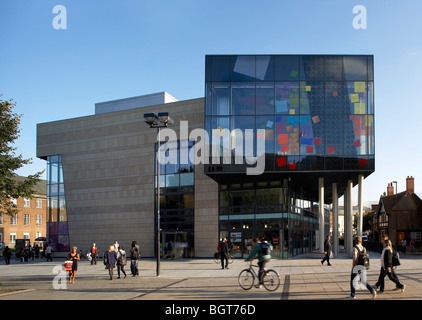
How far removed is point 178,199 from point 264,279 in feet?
69.5

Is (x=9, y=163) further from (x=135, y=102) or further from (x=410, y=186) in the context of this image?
(x=410, y=186)

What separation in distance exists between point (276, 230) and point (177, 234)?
821 cm

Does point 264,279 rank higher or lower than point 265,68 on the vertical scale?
lower

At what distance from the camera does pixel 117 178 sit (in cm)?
3834

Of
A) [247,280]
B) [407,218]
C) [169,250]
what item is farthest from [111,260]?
[407,218]

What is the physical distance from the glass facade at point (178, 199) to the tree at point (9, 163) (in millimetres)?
18548

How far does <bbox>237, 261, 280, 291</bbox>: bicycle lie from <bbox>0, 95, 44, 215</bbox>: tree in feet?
29.1

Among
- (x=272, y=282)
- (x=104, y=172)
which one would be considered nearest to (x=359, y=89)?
(x=272, y=282)

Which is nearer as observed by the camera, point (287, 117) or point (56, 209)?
point (287, 117)

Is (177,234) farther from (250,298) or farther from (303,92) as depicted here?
(250,298)

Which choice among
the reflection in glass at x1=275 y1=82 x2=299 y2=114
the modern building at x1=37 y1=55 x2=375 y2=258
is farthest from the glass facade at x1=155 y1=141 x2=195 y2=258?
the reflection in glass at x1=275 y1=82 x2=299 y2=114

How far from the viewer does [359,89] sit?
30.8 m

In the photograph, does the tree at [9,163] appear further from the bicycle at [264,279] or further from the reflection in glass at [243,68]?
the reflection in glass at [243,68]

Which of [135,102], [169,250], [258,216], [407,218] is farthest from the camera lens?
[407,218]
